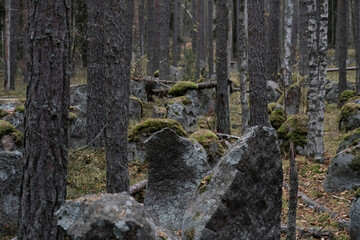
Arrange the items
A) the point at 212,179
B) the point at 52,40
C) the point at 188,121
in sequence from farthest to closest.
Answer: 1. the point at 188,121
2. the point at 212,179
3. the point at 52,40

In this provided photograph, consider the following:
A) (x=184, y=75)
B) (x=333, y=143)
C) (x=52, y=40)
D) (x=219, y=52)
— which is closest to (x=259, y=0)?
(x=219, y=52)

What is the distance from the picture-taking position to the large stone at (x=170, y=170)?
681 cm

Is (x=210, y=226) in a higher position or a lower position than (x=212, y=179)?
lower

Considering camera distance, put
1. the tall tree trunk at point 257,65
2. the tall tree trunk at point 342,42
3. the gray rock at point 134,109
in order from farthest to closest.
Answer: the tall tree trunk at point 342,42 → the gray rock at point 134,109 → the tall tree trunk at point 257,65

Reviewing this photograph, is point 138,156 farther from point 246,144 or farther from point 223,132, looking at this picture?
point 246,144

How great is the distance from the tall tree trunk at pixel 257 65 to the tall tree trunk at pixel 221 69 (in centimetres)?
232

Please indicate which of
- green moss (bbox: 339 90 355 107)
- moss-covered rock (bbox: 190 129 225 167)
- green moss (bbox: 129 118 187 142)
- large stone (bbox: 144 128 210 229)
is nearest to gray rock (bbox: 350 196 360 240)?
large stone (bbox: 144 128 210 229)

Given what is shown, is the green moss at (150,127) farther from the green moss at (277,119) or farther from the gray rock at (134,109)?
the green moss at (277,119)

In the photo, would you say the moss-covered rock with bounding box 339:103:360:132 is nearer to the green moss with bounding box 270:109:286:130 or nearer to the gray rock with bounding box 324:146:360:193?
the green moss with bounding box 270:109:286:130

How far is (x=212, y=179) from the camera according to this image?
15.6 feet

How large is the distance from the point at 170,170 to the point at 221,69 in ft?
19.2

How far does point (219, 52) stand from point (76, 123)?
16.2 feet

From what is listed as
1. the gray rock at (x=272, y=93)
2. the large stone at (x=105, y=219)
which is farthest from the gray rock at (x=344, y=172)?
the gray rock at (x=272, y=93)

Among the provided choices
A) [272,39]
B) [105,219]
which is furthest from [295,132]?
[272,39]
